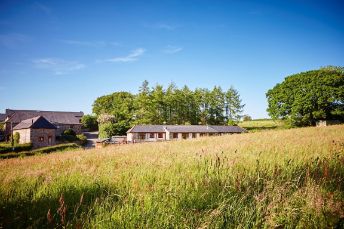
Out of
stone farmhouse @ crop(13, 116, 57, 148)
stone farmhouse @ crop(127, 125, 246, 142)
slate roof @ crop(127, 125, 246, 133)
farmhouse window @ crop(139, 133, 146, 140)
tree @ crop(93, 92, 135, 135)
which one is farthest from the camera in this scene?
tree @ crop(93, 92, 135, 135)

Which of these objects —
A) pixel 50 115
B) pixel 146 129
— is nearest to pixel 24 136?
pixel 50 115

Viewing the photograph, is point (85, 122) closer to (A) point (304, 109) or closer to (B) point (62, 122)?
(B) point (62, 122)

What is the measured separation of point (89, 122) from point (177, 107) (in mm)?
32438

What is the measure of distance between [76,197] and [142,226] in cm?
189

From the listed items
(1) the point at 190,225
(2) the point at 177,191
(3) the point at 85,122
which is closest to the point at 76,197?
(2) the point at 177,191

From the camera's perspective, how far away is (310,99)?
161 ft

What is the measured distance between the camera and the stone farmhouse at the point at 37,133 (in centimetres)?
4625

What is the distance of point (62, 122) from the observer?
68.0m

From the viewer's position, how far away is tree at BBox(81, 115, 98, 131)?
76.7 metres

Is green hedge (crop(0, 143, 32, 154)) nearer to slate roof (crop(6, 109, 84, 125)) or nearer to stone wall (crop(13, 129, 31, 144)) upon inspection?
stone wall (crop(13, 129, 31, 144))

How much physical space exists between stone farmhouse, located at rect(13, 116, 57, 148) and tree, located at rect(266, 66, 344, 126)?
5271 centimetres

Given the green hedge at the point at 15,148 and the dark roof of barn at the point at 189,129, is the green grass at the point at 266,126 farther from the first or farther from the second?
the green hedge at the point at 15,148

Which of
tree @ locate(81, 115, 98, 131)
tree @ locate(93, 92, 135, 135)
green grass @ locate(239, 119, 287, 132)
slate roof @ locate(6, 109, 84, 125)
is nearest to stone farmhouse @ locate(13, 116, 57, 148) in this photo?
slate roof @ locate(6, 109, 84, 125)

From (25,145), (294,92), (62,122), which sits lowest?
(25,145)
